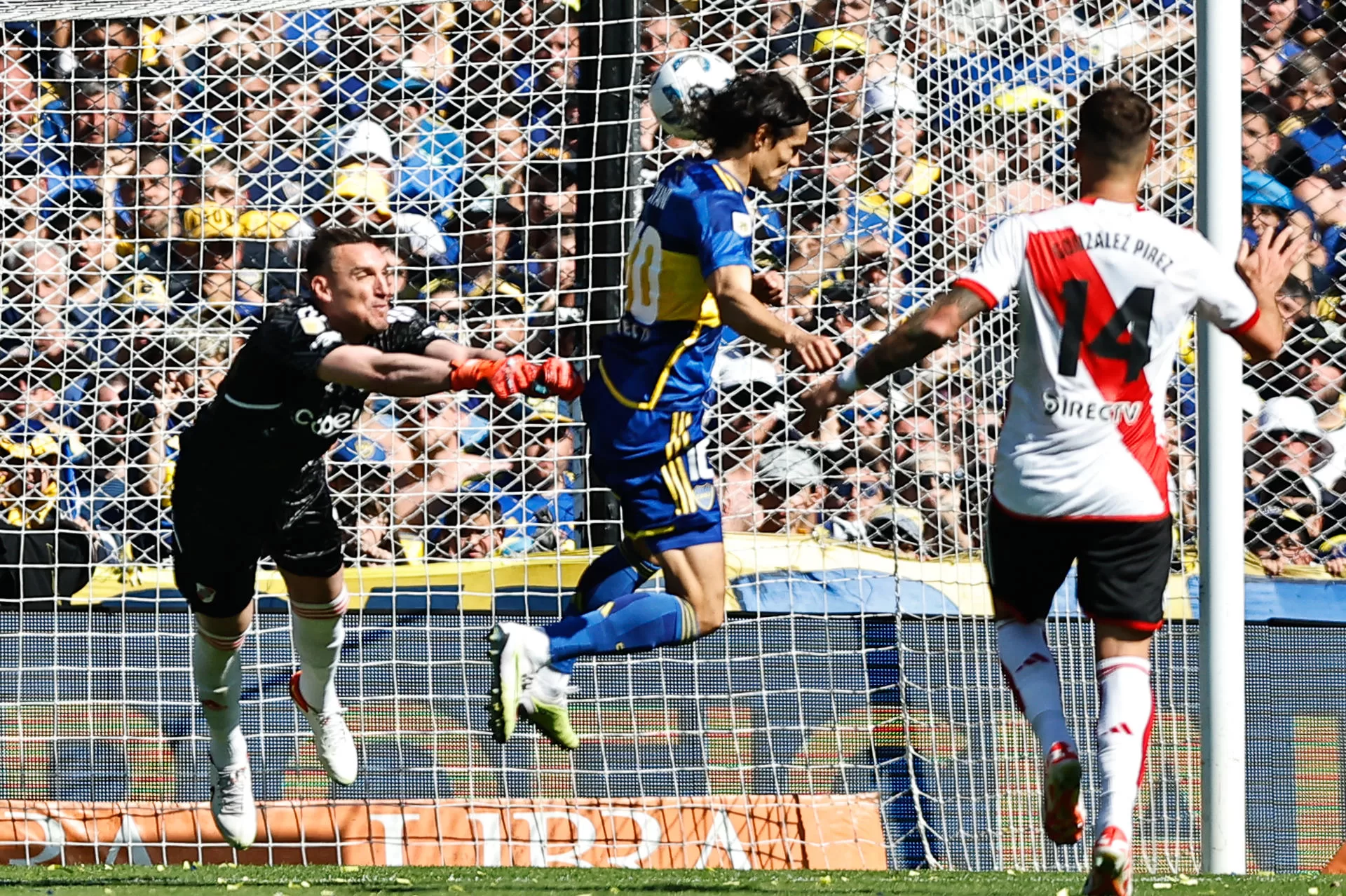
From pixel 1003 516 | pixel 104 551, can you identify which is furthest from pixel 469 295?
pixel 1003 516

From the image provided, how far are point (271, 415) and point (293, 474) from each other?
0.79ft

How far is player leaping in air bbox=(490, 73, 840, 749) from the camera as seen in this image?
417 cm

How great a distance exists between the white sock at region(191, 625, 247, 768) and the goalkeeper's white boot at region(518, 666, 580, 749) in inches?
54.6

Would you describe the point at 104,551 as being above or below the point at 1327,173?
below

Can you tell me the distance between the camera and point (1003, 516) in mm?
3617

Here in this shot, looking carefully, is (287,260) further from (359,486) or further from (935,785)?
(935,785)

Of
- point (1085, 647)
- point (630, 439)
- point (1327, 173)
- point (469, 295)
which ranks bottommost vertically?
point (1085, 647)

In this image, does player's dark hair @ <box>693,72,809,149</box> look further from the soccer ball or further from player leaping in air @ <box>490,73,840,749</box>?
the soccer ball

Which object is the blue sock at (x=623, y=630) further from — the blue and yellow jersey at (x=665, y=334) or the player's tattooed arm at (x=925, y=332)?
the player's tattooed arm at (x=925, y=332)

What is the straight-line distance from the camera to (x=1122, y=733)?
11.4 feet

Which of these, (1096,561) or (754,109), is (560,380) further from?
(1096,561)

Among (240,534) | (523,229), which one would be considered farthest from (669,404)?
(523,229)

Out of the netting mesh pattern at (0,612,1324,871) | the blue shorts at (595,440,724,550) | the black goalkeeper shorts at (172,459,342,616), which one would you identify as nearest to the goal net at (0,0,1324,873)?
the netting mesh pattern at (0,612,1324,871)

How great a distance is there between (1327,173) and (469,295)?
3609mm
